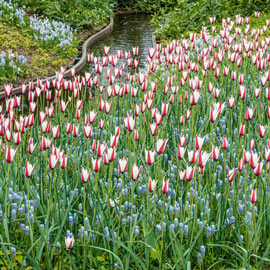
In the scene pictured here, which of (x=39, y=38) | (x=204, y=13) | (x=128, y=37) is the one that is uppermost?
(x=204, y=13)

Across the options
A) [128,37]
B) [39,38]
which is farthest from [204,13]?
[39,38]

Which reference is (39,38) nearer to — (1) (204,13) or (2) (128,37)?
(2) (128,37)

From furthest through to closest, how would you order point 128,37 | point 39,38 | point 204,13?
1. point 128,37
2. point 204,13
3. point 39,38

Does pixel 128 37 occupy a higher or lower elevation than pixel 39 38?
lower

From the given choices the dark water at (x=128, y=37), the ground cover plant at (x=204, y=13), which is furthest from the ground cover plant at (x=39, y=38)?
the ground cover plant at (x=204, y=13)

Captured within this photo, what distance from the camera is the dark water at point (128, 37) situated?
12867 millimetres

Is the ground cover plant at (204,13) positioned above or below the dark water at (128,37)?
above

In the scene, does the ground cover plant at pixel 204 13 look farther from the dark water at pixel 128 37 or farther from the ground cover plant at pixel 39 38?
the ground cover plant at pixel 39 38

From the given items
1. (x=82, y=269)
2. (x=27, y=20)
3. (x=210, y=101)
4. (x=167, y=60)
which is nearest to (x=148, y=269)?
(x=82, y=269)

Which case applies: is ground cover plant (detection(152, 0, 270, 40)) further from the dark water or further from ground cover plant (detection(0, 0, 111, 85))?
ground cover plant (detection(0, 0, 111, 85))

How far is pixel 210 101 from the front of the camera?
545 centimetres

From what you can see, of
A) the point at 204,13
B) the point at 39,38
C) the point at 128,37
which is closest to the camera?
the point at 39,38

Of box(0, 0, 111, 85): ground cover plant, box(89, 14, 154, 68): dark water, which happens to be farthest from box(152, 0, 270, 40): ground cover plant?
box(0, 0, 111, 85): ground cover plant

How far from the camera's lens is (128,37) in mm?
14695
